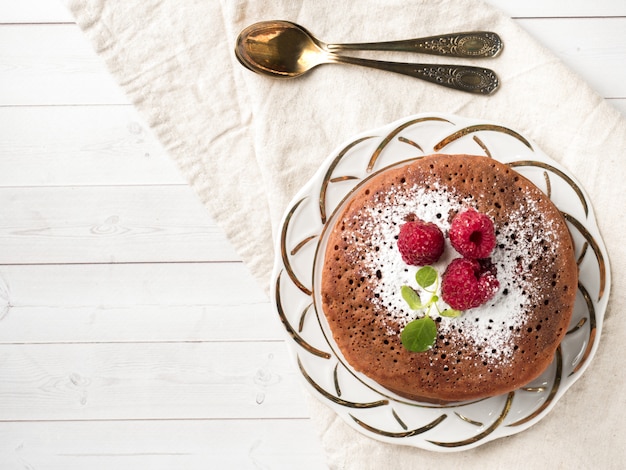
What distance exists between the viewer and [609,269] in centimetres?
142

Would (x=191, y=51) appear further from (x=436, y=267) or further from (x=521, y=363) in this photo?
(x=521, y=363)

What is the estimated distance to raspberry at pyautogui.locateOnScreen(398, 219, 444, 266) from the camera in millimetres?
1201

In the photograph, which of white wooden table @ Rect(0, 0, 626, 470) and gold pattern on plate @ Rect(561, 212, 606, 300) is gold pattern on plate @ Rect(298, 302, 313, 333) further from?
gold pattern on plate @ Rect(561, 212, 606, 300)

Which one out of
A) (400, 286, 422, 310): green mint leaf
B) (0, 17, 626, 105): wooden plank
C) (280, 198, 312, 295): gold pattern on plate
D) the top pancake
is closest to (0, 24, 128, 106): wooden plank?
(0, 17, 626, 105): wooden plank

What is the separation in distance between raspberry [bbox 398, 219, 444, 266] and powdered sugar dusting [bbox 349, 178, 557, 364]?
49mm

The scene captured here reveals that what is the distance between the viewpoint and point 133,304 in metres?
1.60

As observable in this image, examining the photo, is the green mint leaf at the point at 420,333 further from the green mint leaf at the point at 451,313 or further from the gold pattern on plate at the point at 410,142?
the gold pattern on plate at the point at 410,142

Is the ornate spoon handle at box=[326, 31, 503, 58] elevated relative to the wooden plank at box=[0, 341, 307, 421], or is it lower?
elevated

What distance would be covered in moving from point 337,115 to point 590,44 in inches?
25.7

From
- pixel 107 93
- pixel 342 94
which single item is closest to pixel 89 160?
pixel 107 93

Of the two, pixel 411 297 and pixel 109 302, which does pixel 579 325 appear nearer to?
pixel 411 297

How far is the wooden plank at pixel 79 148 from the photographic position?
159 cm

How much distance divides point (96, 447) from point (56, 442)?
11cm

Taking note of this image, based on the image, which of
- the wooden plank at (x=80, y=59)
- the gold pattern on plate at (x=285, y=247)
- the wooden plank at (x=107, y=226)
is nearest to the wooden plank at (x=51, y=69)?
the wooden plank at (x=80, y=59)
